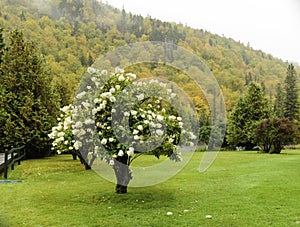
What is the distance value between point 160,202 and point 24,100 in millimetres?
15120

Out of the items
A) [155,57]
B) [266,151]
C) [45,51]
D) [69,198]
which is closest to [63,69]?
[45,51]

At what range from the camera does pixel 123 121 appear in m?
7.80

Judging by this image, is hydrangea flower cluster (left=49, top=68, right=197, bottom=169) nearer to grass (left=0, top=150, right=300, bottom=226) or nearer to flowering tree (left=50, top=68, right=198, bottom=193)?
flowering tree (left=50, top=68, right=198, bottom=193)

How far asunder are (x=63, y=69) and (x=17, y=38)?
104 ft

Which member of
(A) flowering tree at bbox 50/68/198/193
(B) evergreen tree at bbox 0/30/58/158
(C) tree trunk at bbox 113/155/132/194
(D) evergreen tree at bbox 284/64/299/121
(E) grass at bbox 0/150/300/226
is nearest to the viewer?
(E) grass at bbox 0/150/300/226

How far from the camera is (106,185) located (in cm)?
1045

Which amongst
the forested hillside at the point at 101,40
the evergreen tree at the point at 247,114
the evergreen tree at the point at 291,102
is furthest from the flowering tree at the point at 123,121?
the evergreen tree at the point at 291,102

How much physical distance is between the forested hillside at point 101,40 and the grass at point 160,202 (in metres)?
21.3

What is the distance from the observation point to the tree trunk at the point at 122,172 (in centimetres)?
827

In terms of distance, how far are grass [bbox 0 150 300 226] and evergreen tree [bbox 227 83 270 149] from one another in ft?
82.3

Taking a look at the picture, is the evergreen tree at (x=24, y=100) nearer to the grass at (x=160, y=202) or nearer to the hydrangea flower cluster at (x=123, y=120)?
the grass at (x=160, y=202)

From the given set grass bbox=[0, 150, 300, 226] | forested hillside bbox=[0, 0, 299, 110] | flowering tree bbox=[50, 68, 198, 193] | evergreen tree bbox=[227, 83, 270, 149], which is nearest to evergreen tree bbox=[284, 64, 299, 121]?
forested hillside bbox=[0, 0, 299, 110]

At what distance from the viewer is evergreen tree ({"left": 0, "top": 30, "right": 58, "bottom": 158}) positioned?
19.9 metres

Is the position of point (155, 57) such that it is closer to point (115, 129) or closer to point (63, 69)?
point (115, 129)
